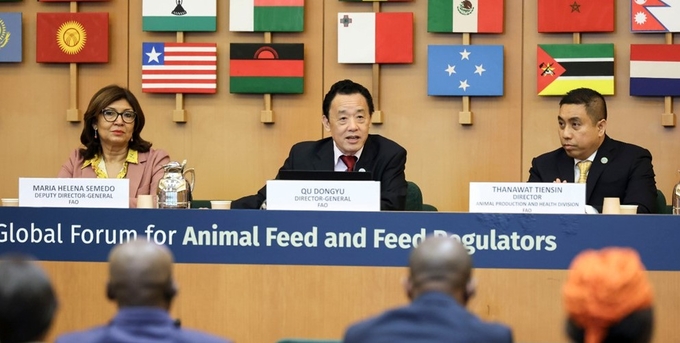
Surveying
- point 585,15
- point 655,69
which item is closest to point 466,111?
point 585,15

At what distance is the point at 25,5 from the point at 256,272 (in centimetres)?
344

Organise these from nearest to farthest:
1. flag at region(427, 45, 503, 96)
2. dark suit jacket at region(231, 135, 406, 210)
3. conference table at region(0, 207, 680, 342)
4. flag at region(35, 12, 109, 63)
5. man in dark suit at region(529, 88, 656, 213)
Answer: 1. conference table at region(0, 207, 680, 342)
2. dark suit jacket at region(231, 135, 406, 210)
3. man in dark suit at region(529, 88, 656, 213)
4. flag at region(427, 45, 503, 96)
5. flag at region(35, 12, 109, 63)

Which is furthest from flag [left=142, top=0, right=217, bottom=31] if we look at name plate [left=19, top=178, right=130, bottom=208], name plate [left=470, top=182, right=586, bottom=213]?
name plate [left=470, top=182, right=586, bottom=213]

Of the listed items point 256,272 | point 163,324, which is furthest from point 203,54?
point 163,324

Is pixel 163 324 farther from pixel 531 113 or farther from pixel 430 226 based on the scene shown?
pixel 531 113

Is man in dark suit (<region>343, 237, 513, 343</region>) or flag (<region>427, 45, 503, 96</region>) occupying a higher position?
flag (<region>427, 45, 503, 96</region>)

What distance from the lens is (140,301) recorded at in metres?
2.15

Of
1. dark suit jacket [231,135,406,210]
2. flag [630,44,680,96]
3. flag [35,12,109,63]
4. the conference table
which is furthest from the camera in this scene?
flag [35,12,109,63]

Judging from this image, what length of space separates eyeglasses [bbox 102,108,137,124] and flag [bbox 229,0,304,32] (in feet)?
4.31

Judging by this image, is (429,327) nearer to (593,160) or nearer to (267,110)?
(593,160)

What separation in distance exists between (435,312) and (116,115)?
342cm

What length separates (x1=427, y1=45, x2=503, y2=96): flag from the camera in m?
6.10

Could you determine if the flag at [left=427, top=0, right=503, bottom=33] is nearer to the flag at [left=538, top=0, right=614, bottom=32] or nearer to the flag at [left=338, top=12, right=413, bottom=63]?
the flag at [left=338, top=12, right=413, bottom=63]

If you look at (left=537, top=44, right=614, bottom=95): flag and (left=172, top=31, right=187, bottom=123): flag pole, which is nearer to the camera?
(left=537, top=44, right=614, bottom=95): flag
